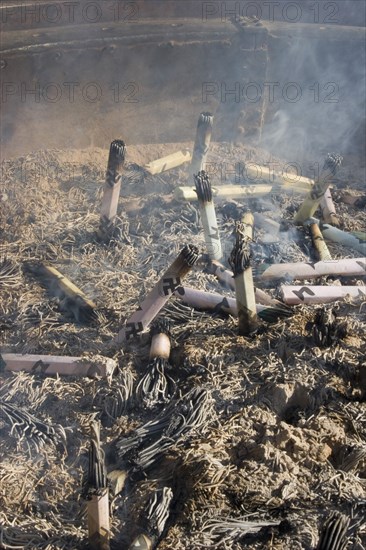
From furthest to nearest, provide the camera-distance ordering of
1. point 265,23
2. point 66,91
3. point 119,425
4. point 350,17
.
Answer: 1. point 350,17
2. point 265,23
3. point 66,91
4. point 119,425

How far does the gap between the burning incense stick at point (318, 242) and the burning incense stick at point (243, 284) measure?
1.55 metres

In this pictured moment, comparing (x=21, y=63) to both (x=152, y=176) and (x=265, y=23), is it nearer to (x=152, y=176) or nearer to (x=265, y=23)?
(x=152, y=176)

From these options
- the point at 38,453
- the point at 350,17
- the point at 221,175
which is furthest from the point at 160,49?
the point at 38,453

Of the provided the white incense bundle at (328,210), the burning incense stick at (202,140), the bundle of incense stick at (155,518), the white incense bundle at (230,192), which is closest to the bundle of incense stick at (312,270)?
the white incense bundle at (328,210)

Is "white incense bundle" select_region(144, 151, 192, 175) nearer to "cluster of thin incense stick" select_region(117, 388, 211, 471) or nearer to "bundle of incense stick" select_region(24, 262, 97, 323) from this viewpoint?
"bundle of incense stick" select_region(24, 262, 97, 323)

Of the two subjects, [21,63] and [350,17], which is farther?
[350,17]

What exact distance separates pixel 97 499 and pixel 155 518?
567 millimetres

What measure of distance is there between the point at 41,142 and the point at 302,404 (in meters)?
5.91

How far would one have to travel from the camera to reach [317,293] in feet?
21.5

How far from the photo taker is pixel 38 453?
203 inches

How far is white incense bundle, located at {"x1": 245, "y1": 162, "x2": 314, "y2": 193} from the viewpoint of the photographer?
8.87 meters

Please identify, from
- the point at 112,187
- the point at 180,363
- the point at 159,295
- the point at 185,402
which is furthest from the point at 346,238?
the point at 185,402

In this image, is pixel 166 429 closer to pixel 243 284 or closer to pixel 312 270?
pixel 243 284

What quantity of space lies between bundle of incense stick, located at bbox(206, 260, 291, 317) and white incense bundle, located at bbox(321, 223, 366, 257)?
1479mm
